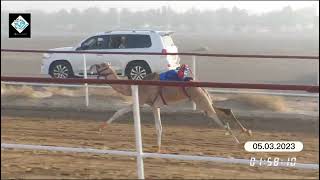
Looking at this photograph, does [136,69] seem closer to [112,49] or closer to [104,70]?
[112,49]

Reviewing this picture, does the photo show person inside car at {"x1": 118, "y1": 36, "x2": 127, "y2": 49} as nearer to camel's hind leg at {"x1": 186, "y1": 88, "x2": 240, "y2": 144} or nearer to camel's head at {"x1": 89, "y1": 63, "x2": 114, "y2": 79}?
camel's head at {"x1": 89, "y1": 63, "x2": 114, "y2": 79}

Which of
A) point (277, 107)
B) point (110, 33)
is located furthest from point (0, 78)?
point (110, 33)

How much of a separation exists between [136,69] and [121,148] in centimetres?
1118

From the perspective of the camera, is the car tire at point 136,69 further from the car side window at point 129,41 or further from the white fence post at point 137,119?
the white fence post at point 137,119

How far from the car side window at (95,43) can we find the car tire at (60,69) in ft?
2.70

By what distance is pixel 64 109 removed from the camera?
512 inches

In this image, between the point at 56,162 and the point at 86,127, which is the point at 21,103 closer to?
the point at 86,127

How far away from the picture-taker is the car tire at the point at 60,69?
813 inches

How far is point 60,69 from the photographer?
68.5 feet

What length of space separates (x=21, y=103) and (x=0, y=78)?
29.1ft

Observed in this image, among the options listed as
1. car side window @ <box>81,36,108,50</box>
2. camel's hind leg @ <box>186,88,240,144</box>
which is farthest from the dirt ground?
car side window @ <box>81,36,108,50</box>

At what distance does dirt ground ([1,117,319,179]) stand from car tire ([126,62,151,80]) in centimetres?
796

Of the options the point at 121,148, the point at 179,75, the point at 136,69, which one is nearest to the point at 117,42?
the point at 136,69

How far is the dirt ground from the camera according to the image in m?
7.02
